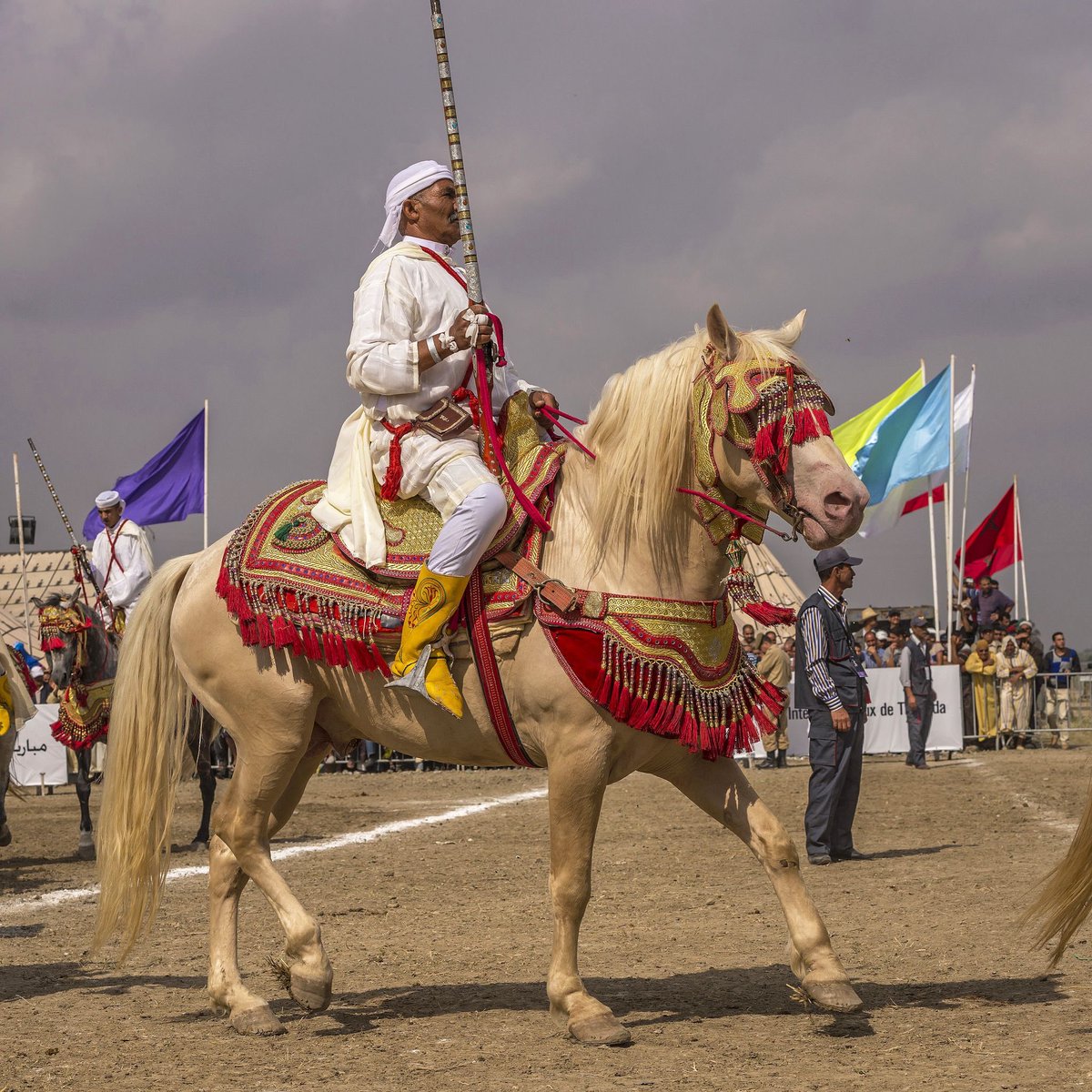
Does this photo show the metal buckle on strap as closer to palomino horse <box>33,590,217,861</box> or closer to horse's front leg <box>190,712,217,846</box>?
palomino horse <box>33,590,217,861</box>

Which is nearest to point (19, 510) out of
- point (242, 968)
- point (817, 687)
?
point (817, 687)

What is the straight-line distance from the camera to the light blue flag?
25953mm

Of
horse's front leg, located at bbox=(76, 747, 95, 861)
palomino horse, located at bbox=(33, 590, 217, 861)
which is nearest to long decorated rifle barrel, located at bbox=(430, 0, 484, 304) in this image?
palomino horse, located at bbox=(33, 590, 217, 861)

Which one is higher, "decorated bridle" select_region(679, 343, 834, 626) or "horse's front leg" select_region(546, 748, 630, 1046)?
"decorated bridle" select_region(679, 343, 834, 626)

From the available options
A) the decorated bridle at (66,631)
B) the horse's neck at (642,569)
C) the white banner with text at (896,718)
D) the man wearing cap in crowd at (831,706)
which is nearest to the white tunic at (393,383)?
the horse's neck at (642,569)

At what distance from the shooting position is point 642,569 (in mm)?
5875

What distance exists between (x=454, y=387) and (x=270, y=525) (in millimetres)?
1032

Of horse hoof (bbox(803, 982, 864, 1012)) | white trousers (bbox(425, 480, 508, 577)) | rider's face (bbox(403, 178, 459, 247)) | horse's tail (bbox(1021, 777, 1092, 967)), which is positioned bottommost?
horse hoof (bbox(803, 982, 864, 1012))

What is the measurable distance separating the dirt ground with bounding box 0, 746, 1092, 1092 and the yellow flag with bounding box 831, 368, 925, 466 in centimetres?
1296

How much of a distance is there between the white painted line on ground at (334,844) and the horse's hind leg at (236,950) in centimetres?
393

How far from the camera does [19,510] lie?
26.4 m

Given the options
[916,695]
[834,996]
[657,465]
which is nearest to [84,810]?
[657,465]

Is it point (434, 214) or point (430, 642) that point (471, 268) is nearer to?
point (434, 214)

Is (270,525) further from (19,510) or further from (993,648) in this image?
(19,510)
